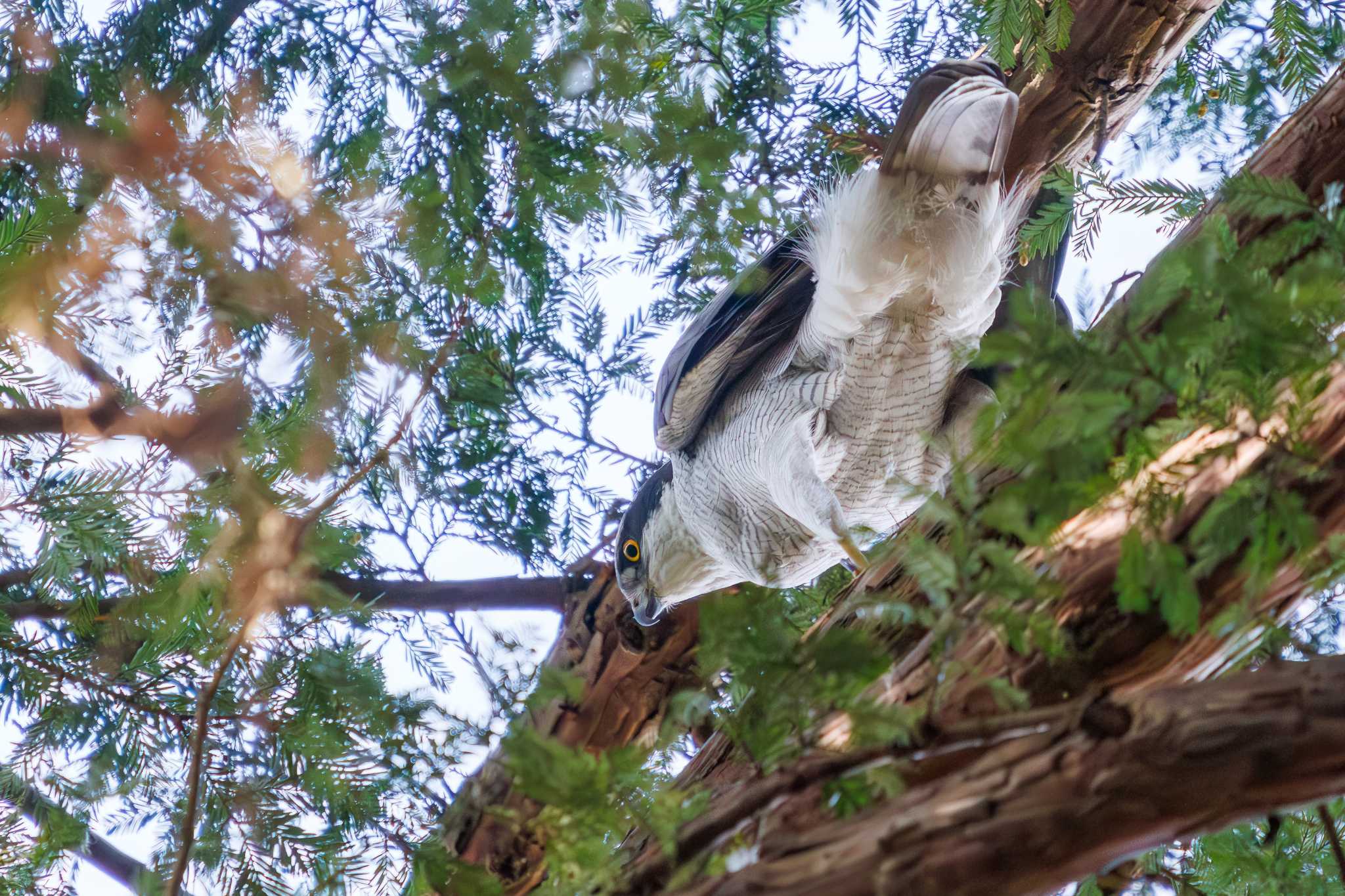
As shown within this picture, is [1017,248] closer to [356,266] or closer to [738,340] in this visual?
[738,340]

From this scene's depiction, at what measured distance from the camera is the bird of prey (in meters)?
2.14

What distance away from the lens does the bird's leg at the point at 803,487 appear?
2.38 meters

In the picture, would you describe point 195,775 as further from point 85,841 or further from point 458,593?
point 458,593

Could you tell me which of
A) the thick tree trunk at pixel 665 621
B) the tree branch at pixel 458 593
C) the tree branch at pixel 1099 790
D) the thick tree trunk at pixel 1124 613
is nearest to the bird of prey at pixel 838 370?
the thick tree trunk at pixel 665 621

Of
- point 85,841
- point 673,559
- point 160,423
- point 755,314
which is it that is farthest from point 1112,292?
point 85,841

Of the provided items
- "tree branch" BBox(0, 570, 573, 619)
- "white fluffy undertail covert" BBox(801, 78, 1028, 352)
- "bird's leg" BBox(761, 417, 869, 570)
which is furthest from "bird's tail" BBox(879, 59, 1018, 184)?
"tree branch" BBox(0, 570, 573, 619)

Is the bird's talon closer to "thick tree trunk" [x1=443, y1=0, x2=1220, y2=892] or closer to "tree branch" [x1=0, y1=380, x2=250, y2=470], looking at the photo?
"thick tree trunk" [x1=443, y1=0, x2=1220, y2=892]

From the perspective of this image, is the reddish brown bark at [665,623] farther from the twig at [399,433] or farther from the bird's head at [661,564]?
the twig at [399,433]

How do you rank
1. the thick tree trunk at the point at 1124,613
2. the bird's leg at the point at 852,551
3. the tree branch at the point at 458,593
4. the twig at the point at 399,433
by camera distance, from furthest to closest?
1. the tree branch at the point at 458,593
2. the bird's leg at the point at 852,551
3. the twig at the point at 399,433
4. the thick tree trunk at the point at 1124,613

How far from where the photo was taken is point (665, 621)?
10.8ft

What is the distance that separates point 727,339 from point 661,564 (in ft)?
2.39

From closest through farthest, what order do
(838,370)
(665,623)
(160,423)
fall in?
(160,423), (838,370), (665,623)

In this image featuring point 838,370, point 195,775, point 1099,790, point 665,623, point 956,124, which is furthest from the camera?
point 665,623

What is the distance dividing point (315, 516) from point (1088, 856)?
4.53 ft
